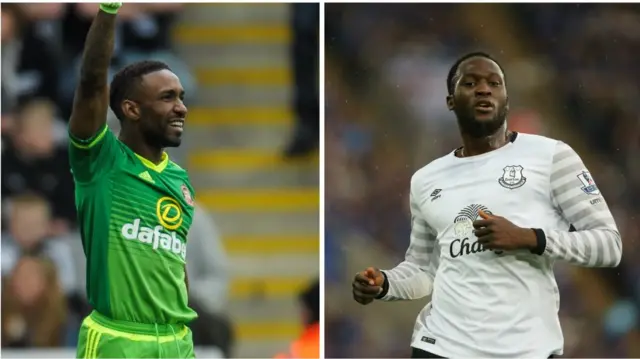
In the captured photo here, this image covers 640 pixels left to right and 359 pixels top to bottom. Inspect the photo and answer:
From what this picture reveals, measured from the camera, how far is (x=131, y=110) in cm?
256

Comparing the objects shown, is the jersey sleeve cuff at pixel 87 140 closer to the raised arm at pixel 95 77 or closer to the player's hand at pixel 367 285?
the raised arm at pixel 95 77

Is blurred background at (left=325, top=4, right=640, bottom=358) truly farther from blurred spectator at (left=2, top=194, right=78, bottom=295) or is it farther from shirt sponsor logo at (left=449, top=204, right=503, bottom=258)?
blurred spectator at (left=2, top=194, right=78, bottom=295)

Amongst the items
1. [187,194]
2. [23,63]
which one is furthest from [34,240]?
[187,194]

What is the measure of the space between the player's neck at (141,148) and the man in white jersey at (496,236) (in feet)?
2.36

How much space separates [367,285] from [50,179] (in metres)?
1.66

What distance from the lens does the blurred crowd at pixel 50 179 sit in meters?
3.38

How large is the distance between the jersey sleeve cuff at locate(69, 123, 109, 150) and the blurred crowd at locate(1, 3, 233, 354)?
3.43 ft

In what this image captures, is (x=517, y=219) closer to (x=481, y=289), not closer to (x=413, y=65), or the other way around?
(x=481, y=289)

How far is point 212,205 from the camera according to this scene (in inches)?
136

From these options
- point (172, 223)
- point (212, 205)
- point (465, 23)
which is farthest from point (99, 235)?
point (465, 23)

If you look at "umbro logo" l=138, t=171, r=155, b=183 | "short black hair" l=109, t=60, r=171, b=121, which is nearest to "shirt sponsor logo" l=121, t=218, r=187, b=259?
"umbro logo" l=138, t=171, r=155, b=183

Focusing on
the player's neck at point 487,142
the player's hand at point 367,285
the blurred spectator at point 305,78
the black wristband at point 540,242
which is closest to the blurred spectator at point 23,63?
the blurred spectator at point 305,78

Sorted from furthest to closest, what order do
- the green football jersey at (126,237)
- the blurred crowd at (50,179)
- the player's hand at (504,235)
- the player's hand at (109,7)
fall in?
the blurred crowd at (50,179)
the green football jersey at (126,237)
the player's hand at (504,235)
the player's hand at (109,7)

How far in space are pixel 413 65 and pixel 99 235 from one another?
1629 millimetres
